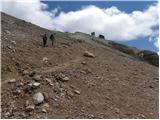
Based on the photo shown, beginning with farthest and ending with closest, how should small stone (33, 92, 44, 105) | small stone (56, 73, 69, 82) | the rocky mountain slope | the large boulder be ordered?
the large boulder, small stone (56, 73, 69, 82), the rocky mountain slope, small stone (33, 92, 44, 105)

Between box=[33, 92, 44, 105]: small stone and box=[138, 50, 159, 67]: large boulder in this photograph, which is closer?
box=[33, 92, 44, 105]: small stone

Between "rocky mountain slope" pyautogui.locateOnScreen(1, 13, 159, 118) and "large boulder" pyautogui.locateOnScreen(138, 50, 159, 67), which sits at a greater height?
"large boulder" pyautogui.locateOnScreen(138, 50, 159, 67)

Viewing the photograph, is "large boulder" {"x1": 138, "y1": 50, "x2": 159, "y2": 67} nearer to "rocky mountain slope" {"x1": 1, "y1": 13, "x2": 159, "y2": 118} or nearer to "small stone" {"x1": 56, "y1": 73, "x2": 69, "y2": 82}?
"rocky mountain slope" {"x1": 1, "y1": 13, "x2": 159, "y2": 118}

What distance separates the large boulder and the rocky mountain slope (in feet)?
21.7

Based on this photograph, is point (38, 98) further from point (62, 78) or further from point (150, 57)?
point (150, 57)

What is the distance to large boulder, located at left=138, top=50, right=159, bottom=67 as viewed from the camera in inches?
1556

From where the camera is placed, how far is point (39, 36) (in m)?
32.8

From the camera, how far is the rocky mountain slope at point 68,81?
20953 millimetres

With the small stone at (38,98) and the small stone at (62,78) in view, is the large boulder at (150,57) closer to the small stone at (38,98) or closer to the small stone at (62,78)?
the small stone at (62,78)

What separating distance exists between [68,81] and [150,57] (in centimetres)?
1841

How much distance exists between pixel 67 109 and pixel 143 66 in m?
13.6

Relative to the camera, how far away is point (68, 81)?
23.7 metres

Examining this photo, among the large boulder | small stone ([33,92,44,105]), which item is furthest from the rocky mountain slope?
the large boulder

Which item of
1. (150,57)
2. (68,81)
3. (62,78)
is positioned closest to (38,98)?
(62,78)
